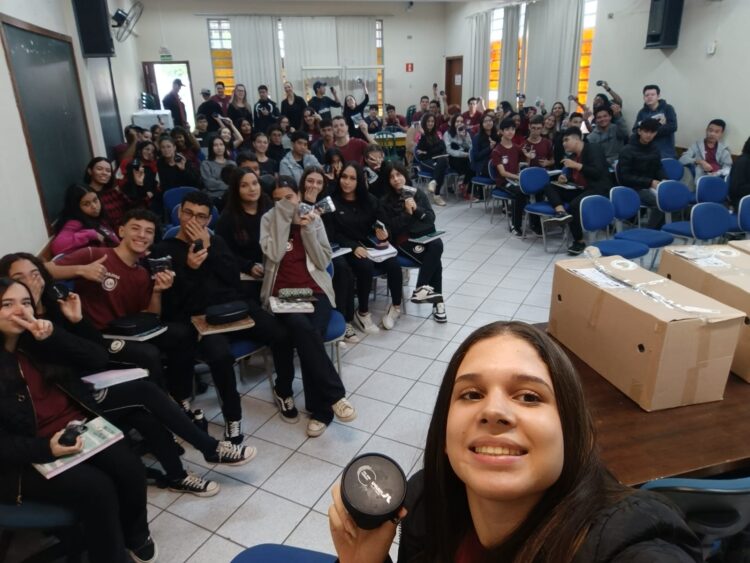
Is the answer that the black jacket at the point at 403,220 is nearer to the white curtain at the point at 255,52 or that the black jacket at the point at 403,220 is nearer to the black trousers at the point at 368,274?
the black trousers at the point at 368,274

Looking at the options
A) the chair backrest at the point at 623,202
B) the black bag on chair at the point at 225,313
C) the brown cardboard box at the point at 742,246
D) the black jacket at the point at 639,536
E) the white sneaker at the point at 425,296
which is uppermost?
the black jacket at the point at 639,536

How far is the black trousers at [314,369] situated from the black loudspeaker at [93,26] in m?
4.13

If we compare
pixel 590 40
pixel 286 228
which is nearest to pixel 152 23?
pixel 590 40

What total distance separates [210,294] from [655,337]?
2.17 meters

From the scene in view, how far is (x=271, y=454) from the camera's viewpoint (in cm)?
255

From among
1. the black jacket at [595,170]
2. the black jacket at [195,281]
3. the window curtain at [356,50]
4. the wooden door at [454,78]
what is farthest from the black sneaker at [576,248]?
the window curtain at [356,50]

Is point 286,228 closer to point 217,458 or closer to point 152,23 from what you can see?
point 217,458

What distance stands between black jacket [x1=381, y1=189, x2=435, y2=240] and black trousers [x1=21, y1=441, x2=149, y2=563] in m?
2.59

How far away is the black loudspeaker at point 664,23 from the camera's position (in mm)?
6211

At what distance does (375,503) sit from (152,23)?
12740 millimetres

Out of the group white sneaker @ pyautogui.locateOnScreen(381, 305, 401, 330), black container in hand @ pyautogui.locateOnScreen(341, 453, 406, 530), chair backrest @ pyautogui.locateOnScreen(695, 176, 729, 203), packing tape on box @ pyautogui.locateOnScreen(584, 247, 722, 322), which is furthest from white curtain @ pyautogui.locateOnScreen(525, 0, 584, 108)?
black container in hand @ pyautogui.locateOnScreen(341, 453, 406, 530)

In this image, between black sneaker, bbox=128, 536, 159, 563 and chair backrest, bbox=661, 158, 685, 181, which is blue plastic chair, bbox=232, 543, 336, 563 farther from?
chair backrest, bbox=661, 158, 685, 181

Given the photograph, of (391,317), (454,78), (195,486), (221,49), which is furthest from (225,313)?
(454,78)

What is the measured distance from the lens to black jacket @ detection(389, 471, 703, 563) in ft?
2.20
